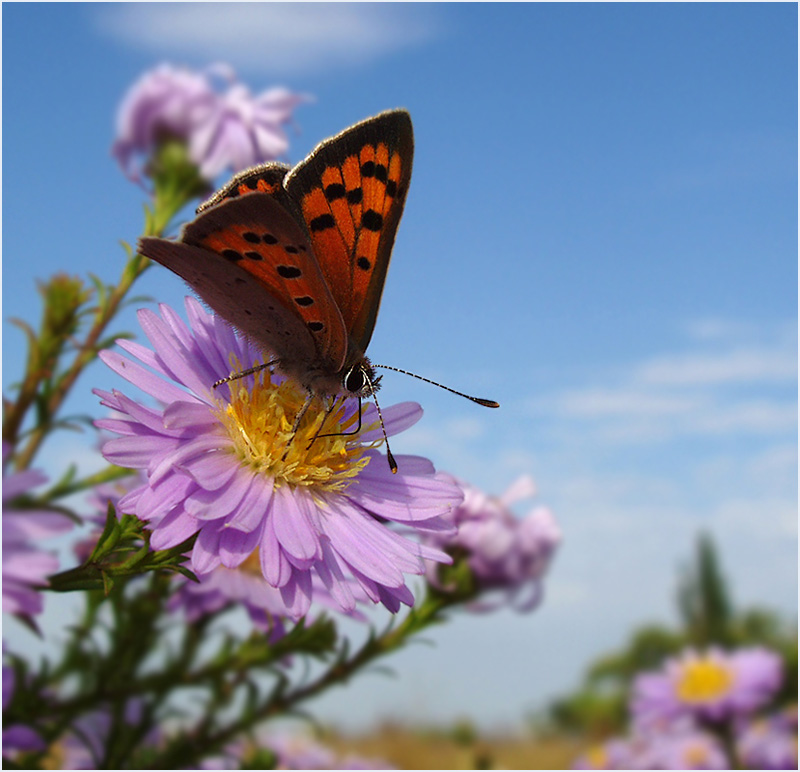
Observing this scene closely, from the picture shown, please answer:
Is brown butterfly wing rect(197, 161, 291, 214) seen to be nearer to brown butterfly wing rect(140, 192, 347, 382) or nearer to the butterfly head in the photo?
brown butterfly wing rect(140, 192, 347, 382)

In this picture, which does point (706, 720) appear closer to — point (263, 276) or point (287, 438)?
point (287, 438)

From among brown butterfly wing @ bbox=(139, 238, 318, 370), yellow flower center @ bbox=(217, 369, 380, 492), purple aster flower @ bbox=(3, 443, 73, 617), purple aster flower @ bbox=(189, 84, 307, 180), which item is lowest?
purple aster flower @ bbox=(3, 443, 73, 617)

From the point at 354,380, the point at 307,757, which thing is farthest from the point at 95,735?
the point at 354,380

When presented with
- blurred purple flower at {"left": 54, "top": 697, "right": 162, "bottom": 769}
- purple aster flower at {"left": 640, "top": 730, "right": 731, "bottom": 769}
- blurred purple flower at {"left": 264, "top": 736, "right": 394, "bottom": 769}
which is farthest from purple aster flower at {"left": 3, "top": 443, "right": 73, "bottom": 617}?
purple aster flower at {"left": 640, "top": 730, "right": 731, "bottom": 769}

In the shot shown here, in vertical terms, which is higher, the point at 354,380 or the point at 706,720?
the point at 354,380

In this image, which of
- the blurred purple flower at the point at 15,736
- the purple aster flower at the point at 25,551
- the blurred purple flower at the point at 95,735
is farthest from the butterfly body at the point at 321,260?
the blurred purple flower at the point at 95,735

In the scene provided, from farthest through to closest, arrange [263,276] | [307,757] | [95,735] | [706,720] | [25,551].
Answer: [706,720]
[307,757]
[95,735]
[263,276]
[25,551]

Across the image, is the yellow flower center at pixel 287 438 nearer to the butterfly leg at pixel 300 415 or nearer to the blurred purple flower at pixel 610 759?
the butterfly leg at pixel 300 415

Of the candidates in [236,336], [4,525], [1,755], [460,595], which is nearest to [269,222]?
[236,336]
